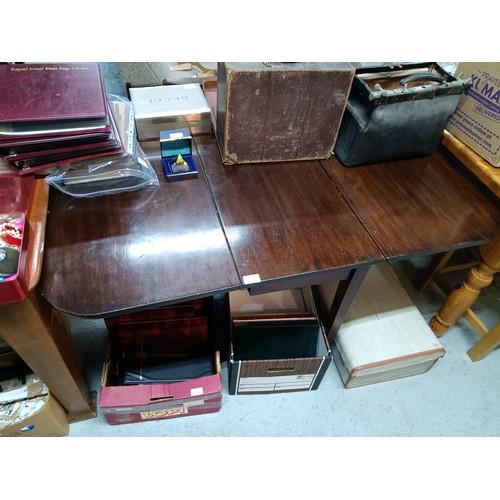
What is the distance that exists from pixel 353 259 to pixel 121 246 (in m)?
0.68

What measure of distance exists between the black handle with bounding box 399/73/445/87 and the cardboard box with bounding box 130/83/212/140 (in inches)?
27.1

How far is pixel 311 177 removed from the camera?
132 centimetres

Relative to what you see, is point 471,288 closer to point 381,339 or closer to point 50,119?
point 381,339

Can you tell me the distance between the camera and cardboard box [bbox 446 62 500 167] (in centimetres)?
123

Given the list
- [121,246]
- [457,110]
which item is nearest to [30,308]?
[121,246]

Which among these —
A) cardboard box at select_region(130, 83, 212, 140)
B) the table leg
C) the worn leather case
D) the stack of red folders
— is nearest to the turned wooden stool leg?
the worn leather case

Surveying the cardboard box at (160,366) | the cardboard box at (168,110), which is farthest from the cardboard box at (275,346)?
the cardboard box at (168,110)

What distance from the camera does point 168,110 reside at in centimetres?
132

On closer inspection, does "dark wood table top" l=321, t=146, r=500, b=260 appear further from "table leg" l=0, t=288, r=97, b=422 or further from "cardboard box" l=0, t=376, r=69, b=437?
"cardboard box" l=0, t=376, r=69, b=437

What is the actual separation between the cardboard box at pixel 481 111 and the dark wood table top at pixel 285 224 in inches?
22.2

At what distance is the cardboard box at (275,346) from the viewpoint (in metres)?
1.45

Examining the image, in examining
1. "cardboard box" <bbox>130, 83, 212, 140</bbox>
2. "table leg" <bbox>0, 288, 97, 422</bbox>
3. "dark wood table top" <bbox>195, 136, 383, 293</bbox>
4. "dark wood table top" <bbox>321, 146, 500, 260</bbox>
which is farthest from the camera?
"cardboard box" <bbox>130, 83, 212, 140</bbox>

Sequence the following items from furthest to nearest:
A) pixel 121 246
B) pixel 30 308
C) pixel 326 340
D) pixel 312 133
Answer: pixel 326 340, pixel 312 133, pixel 121 246, pixel 30 308
